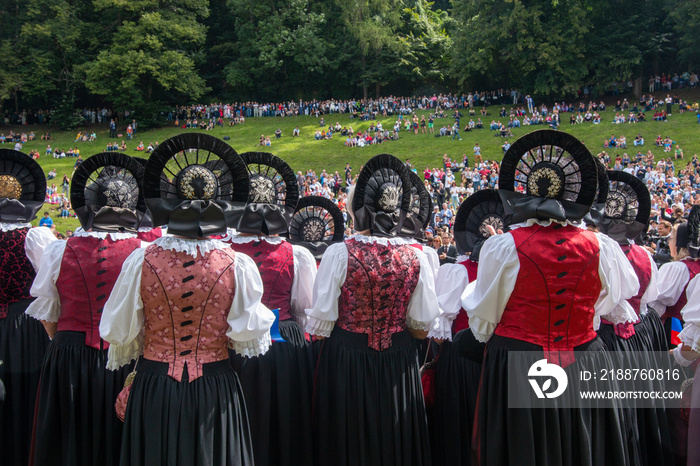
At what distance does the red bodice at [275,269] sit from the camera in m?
3.99

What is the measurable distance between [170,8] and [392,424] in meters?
43.9

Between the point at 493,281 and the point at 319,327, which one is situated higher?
the point at 493,281

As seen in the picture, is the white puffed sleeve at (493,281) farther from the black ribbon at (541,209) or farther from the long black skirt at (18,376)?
the long black skirt at (18,376)

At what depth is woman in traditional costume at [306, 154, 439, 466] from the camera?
11.3 feet

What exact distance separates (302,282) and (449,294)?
1.12 metres

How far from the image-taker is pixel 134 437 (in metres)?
2.81

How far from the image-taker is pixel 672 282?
4.47 meters

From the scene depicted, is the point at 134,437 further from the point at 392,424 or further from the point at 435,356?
the point at 435,356

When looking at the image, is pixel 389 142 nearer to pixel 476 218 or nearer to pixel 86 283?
pixel 476 218

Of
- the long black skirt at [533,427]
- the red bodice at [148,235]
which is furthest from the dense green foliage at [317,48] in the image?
the long black skirt at [533,427]

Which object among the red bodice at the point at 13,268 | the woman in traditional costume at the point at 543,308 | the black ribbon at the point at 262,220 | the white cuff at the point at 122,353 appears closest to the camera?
the white cuff at the point at 122,353

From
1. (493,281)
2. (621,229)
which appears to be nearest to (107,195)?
(493,281)

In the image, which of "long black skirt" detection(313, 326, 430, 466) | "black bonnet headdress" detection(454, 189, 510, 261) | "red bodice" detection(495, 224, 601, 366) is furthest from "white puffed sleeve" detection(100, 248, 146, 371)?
"black bonnet headdress" detection(454, 189, 510, 261)

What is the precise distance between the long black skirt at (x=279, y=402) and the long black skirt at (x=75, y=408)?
0.88 metres
